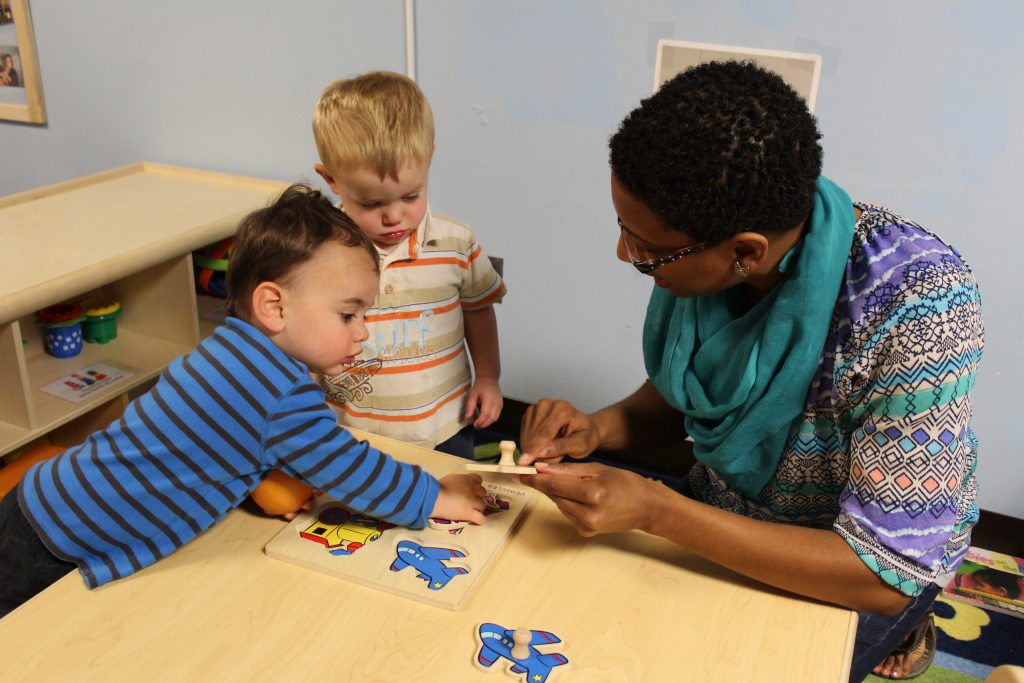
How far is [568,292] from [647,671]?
161 cm

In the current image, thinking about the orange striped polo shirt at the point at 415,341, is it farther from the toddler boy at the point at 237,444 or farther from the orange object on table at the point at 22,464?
the orange object on table at the point at 22,464

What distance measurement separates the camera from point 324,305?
109cm

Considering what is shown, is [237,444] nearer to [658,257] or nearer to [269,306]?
[269,306]

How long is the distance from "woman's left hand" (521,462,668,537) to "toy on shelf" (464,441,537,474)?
5cm

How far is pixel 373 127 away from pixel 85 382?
1297 millimetres

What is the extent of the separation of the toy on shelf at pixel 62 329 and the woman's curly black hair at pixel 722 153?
1832mm

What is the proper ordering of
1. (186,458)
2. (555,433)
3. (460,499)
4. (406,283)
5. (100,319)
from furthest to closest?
(100,319) → (406,283) → (555,433) → (460,499) → (186,458)

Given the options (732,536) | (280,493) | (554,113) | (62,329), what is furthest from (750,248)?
(62,329)

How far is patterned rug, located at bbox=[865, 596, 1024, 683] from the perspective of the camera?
1.86 meters

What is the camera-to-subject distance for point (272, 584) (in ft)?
3.37

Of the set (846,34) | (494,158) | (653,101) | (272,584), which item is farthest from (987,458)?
(272,584)

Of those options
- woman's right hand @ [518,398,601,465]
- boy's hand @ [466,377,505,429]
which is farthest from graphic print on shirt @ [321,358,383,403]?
woman's right hand @ [518,398,601,465]

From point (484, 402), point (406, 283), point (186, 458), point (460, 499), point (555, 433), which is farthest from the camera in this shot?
point (484, 402)

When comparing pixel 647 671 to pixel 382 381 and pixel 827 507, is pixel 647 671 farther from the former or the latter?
pixel 382 381
